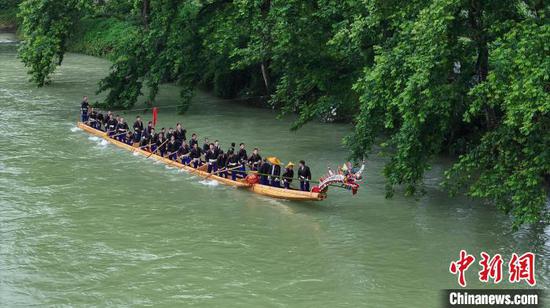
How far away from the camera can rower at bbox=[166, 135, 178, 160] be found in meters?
27.9

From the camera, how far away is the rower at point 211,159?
2588 centimetres

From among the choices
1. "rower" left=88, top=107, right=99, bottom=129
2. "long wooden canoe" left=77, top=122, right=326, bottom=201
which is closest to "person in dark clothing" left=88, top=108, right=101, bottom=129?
"rower" left=88, top=107, right=99, bottom=129

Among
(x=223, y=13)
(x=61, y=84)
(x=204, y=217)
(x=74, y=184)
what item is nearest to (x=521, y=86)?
(x=204, y=217)

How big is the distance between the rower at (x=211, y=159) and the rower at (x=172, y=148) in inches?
85.2

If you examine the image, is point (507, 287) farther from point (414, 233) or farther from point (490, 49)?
point (490, 49)

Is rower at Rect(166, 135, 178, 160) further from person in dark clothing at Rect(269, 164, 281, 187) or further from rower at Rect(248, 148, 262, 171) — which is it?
person in dark clothing at Rect(269, 164, 281, 187)

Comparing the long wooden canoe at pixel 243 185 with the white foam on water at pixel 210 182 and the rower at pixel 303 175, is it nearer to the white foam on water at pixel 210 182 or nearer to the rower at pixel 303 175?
the white foam on water at pixel 210 182

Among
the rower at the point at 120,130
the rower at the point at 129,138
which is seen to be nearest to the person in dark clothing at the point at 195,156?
the rower at the point at 129,138

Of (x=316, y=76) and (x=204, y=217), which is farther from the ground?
(x=316, y=76)

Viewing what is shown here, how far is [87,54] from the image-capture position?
5941 cm

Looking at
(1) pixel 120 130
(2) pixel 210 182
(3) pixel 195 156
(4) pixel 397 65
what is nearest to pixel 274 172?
(2) pixel 210 182

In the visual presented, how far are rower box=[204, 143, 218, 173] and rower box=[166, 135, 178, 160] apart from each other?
2.17 m

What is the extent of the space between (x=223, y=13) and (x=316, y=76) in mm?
8210

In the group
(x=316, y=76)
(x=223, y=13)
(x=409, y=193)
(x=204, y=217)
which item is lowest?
(x=204, y=217)
